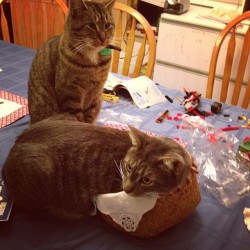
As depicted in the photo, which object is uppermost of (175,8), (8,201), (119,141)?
(175,8)

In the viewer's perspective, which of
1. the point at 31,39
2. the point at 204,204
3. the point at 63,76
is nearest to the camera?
the point at 204,204

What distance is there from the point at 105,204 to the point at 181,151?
A: 229 millimetres

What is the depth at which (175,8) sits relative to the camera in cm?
221

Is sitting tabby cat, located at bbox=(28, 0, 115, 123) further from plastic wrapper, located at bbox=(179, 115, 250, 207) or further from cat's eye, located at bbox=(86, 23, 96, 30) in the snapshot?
plastic wrapper, located at bbox=(179, 115, 250, 207)

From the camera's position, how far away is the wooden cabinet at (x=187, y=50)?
7.02 feet

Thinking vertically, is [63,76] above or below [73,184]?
above

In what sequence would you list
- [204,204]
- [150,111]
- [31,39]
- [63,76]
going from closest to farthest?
[204,204] < [63,76] < [150,111] < [31,39]

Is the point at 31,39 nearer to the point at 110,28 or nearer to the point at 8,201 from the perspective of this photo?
the point at 110,28

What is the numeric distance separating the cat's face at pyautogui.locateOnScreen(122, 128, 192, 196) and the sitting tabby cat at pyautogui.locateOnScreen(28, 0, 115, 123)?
0.42m

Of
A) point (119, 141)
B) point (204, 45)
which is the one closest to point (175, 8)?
point (204, 45)

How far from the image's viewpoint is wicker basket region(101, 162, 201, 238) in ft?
2.43

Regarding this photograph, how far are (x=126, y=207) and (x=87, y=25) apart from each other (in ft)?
2.17

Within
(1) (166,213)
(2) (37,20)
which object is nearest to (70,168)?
(1) (166,213)

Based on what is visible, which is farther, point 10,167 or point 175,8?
point 175,8
